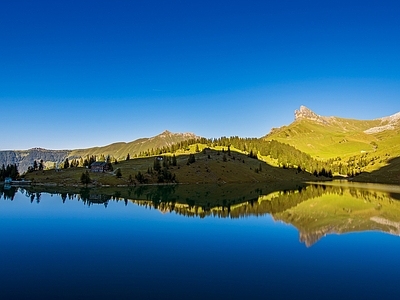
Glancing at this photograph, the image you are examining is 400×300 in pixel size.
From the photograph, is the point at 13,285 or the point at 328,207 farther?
the point at 328,207

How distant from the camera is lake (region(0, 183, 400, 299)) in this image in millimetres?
25203

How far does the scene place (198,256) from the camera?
117 ft

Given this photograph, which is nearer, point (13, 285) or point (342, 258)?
point (13, 285)

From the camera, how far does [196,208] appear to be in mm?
83000

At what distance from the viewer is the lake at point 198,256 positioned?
25.2 m

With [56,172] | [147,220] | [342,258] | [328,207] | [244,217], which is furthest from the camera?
[56,172]

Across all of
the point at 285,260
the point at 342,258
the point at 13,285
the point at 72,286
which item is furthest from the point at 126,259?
the point at 342,258

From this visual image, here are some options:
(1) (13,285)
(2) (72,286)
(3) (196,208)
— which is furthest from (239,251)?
(3) (196,208)

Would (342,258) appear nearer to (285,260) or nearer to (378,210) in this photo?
(285,260)

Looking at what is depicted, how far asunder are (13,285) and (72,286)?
470cm

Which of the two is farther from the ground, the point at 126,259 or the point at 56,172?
the point at 56,172

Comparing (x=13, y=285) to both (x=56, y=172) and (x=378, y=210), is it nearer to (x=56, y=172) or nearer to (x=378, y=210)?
(x=378, y=210)

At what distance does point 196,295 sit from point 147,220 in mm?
41470

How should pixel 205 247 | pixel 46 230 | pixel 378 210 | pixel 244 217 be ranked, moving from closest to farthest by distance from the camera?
pixel 205 247 → pixel 46 230 → pixel 244 217 → pixel 378 210
